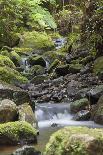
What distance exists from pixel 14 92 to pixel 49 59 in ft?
28.2

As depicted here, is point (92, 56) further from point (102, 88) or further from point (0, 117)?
point (0, 117)

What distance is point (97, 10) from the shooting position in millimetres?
11789

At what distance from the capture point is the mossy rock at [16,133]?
704 centimetres

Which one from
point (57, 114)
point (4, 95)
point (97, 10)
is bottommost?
point (57, 114)

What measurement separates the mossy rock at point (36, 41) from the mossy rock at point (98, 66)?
282 inches

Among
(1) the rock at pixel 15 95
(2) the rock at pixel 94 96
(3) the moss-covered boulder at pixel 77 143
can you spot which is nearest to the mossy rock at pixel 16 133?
(1) the rock at pixel 15 95

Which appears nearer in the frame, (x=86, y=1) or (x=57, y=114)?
(x=57, y=114)

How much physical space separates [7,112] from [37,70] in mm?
8040

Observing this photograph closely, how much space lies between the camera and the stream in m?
8.15

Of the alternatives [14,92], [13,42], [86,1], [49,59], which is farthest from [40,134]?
[13,42]

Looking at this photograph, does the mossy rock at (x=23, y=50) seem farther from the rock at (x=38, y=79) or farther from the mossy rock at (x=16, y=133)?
the mossy rock at (x=16, y=133)

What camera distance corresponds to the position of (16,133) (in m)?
7.11

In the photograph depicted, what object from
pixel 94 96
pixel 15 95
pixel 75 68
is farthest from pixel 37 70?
pixel 15 95

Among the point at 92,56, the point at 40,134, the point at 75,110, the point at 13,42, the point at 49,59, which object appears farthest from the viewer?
the point at 13,42
